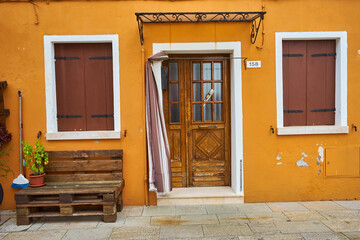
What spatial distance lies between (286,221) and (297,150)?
4.20 feet

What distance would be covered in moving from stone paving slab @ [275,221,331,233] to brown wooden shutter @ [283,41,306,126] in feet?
5.58

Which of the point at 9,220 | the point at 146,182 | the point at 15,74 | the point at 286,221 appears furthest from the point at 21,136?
the point at 286,221

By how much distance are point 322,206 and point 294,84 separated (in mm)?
2088

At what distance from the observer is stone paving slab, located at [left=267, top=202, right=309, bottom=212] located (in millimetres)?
4375

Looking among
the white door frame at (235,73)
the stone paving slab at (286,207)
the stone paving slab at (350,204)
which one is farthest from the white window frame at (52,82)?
the stone paving slab at (350,204)

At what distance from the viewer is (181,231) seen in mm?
3738

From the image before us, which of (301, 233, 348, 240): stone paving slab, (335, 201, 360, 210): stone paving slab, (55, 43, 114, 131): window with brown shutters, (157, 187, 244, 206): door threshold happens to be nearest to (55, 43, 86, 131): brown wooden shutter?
(55, 43, 114, 131): window with brown shutters

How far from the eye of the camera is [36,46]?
4.52m

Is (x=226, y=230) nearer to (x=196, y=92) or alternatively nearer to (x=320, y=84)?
(x=196, y=92)

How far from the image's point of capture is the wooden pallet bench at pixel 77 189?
13.0ft

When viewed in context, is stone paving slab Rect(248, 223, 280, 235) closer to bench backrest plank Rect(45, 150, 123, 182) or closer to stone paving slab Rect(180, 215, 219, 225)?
stone paving slab Rect(180, 215, 219, 225)

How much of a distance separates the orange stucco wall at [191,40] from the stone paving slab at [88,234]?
0.91m

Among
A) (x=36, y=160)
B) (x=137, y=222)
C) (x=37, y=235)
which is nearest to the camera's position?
(x=37, y=235)

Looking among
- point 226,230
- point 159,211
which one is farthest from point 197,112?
point 226,230
